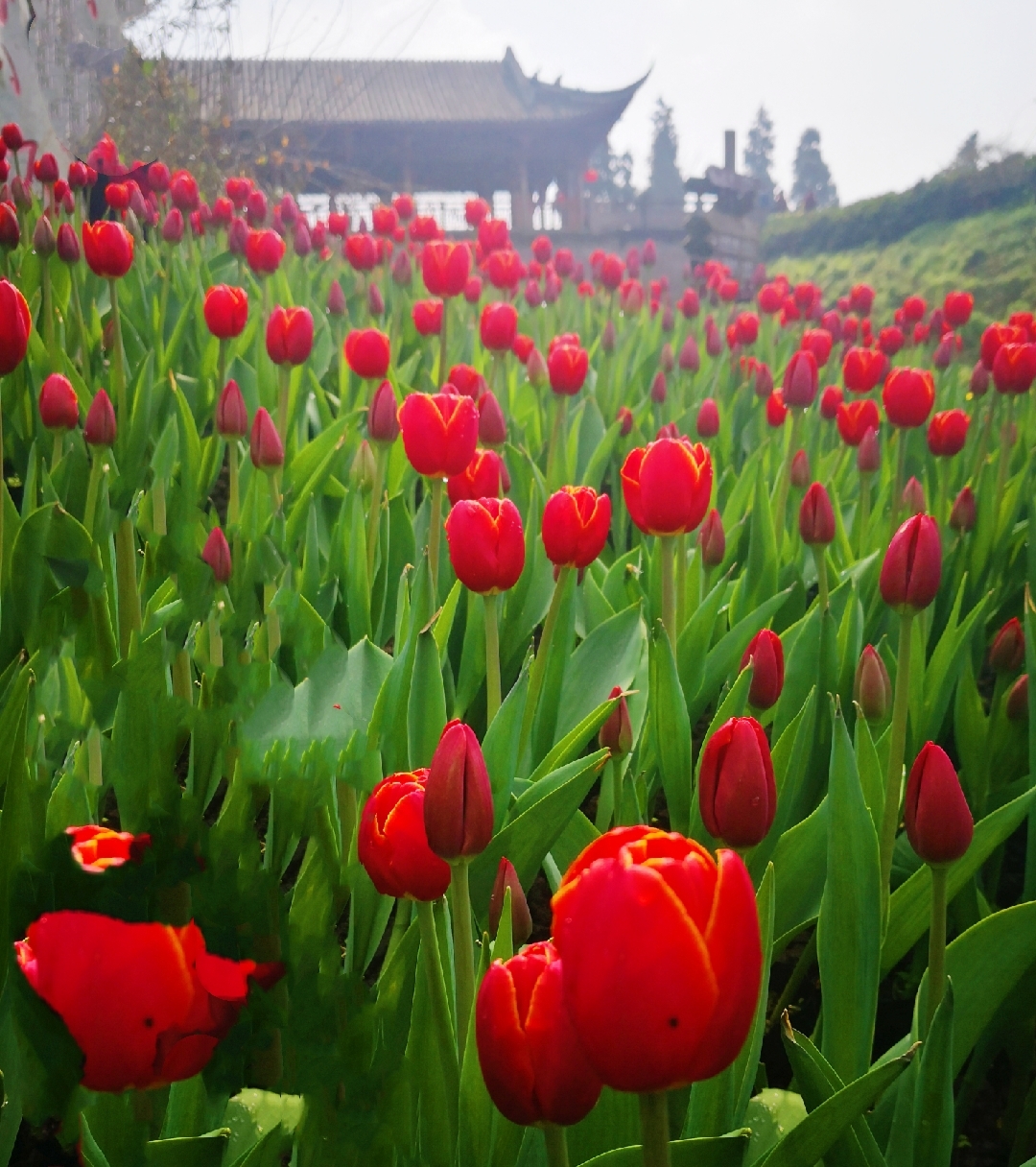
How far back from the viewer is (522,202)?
84.9ft

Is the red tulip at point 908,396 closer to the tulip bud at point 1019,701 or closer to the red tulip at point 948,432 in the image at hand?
the red tulip at point 948,432

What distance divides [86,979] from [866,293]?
5608mm

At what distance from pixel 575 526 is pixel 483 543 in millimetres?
172

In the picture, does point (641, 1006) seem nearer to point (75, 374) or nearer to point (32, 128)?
point (75, 374)

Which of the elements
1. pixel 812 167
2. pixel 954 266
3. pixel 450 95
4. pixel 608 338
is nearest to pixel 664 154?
pixel 812 167

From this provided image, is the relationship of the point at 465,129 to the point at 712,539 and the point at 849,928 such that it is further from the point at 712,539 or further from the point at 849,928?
the point at 849,928

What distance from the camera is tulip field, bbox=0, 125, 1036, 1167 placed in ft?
1.28

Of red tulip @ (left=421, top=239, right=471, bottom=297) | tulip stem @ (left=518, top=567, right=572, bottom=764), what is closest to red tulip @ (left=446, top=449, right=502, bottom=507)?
tulip stem @ (left=518, top=567, right=572, bottom=764)

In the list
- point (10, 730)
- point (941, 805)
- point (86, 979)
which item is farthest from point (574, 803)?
point (86, 979)

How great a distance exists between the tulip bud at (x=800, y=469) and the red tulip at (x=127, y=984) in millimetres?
2080

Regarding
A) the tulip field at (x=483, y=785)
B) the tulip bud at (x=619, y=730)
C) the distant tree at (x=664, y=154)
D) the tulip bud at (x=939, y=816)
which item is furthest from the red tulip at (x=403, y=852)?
the distant tree at (x=664, y=154)

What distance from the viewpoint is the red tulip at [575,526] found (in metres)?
A: 1.22

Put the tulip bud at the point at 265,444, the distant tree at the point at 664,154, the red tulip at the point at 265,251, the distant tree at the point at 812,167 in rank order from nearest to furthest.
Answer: the tulip bud at the point at 265,444, the red tulip at the point at 265,251, the distant tree at the point at 664,154, the distant tree at the point at 812,167

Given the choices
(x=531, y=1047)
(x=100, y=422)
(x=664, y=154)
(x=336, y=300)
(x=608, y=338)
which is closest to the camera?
(x=531, y=1047)
